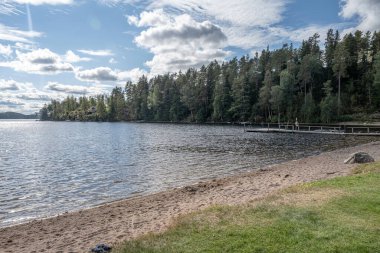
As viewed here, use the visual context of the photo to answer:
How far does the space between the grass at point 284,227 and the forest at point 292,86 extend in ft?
293

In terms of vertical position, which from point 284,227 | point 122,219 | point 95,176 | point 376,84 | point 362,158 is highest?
point 376,84

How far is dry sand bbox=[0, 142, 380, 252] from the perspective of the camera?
11320 millimetres

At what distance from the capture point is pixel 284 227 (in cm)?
930

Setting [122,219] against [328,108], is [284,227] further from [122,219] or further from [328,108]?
[328,108]

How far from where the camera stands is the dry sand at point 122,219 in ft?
37.1

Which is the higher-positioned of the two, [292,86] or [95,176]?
[292,86]

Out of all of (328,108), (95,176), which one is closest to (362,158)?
(95,176)

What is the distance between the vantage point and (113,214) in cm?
1517

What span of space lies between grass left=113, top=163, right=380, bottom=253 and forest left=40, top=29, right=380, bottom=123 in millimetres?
89365

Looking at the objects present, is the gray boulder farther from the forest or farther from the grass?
the forest

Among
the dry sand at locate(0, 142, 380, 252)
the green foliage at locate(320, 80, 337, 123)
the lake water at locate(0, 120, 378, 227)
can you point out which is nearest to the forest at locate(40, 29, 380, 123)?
the green foliage at locate(320, 80, 337, 123)

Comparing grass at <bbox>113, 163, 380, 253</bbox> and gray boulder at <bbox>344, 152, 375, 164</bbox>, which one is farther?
gray boulder at <bbox>344, 152, 375, 164</bbox>

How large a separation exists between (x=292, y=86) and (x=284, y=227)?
334 ft

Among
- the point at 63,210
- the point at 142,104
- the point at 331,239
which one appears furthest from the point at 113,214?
the point at 142,104
